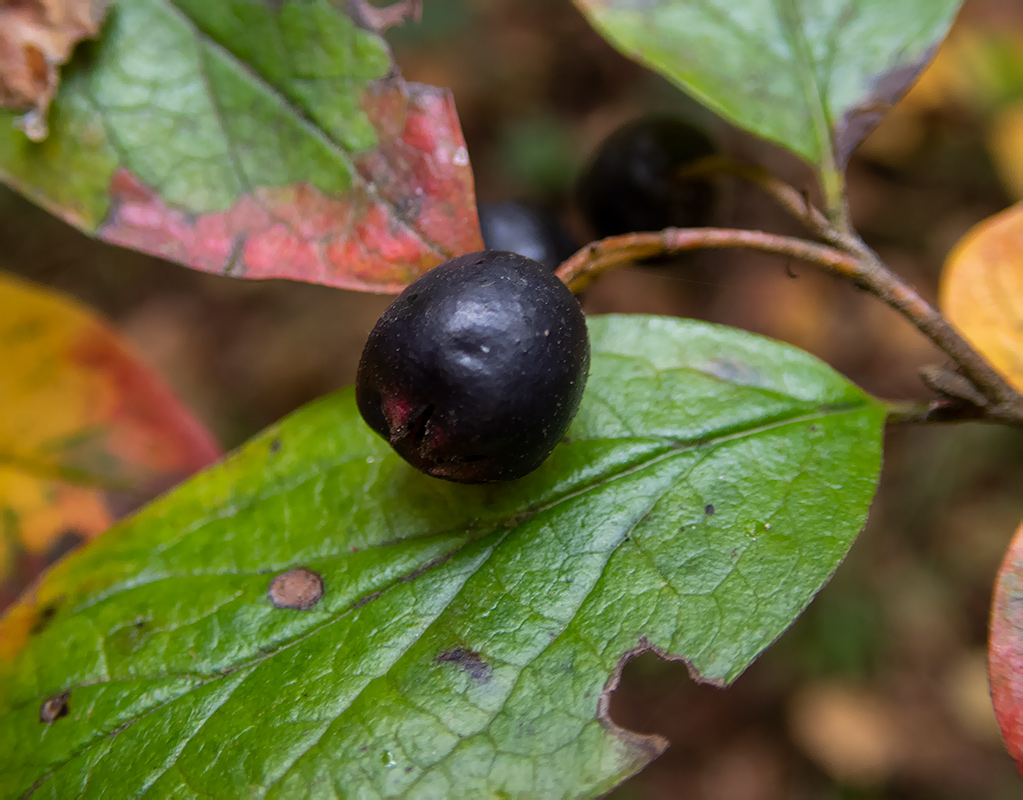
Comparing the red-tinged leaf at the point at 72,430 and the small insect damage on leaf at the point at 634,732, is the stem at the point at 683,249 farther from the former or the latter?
the red-tinged leaf at the point at 72,430

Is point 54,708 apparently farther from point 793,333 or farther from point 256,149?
point 793,333

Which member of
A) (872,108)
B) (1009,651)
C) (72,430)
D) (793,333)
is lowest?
(793,333)

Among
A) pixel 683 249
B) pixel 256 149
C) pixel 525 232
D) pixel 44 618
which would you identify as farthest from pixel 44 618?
pixel 683 249

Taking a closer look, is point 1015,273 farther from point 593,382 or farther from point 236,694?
point 236,694

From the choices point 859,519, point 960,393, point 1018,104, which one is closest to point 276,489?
point 859,519

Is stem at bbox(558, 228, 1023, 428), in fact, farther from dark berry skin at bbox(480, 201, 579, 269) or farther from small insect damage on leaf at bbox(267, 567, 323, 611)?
small insect damage on leaf at bbox(267, 567, 323, 611)
